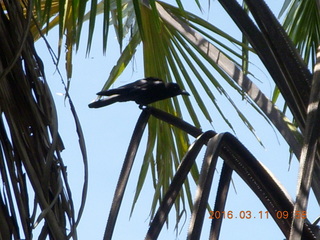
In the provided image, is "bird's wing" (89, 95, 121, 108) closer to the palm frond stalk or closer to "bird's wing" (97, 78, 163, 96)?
"bird's wing" (97, 78, 163, 96)

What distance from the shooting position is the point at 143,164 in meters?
2.00

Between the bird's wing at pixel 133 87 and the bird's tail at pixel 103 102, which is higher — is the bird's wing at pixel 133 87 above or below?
above

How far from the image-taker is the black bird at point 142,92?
6.37ft

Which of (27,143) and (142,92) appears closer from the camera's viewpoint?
(27,143)

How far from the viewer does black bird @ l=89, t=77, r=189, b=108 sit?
6.37ft

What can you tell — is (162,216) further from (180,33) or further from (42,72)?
(180,33)

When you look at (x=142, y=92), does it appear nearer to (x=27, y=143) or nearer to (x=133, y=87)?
(x=133, y=87)

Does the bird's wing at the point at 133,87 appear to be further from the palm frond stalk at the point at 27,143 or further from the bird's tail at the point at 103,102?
the palm frond stalk at the point at 27,143

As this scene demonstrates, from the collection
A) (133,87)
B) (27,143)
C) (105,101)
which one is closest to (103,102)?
(105,101)

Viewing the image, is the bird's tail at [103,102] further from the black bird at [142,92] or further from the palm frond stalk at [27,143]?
the palm frond stalk at [27,143]

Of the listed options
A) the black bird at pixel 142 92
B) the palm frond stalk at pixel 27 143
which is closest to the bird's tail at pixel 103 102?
the black bird at pixel 142 92

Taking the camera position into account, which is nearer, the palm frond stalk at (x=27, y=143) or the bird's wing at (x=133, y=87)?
the palm frond stalk at (x=27, y=143)

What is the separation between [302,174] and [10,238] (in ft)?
1.86

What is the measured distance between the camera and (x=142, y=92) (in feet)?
6.59
